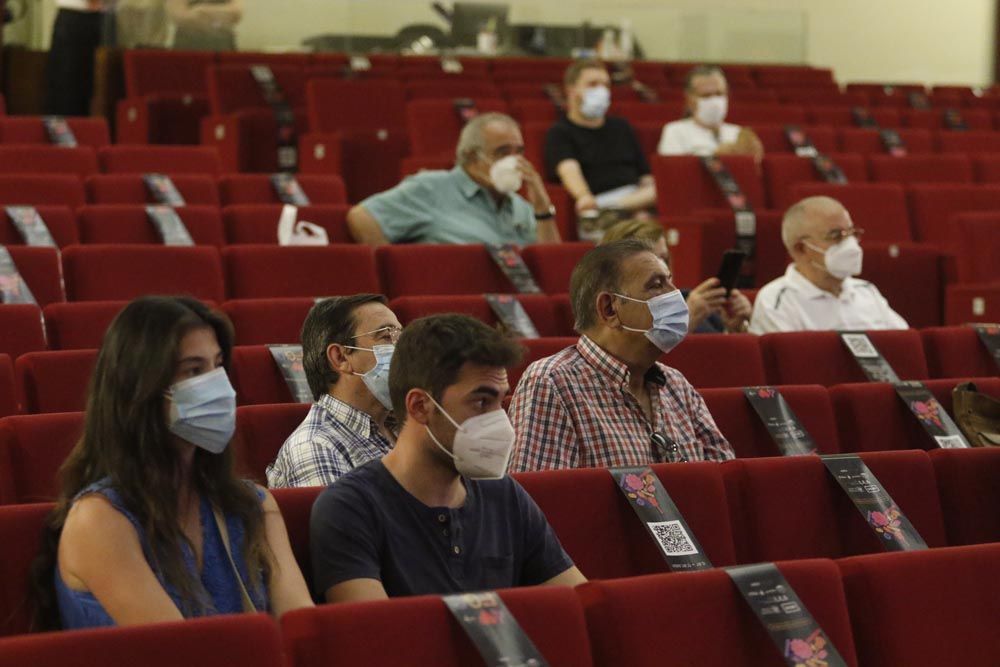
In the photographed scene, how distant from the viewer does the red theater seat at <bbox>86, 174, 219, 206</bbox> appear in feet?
13.7

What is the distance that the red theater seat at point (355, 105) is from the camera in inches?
234

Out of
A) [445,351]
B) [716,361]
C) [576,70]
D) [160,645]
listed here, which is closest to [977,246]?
[716,361]

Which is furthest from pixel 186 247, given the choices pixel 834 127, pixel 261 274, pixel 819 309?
pixel 834 127

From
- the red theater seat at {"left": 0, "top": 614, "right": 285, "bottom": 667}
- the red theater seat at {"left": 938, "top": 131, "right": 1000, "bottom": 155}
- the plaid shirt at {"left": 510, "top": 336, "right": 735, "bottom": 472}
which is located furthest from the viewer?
the red theater seat at {"left": 938, "top": 131, "right": 1000, "bottom": 155}

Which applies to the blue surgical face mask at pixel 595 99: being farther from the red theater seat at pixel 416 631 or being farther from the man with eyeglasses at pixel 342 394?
the red theater seat at pixel 416 631

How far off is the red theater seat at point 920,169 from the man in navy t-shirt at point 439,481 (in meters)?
3.92

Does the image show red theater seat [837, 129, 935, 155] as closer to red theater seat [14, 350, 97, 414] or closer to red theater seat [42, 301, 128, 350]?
red theater seat [42, 301, 128, 350]

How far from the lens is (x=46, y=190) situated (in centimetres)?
404

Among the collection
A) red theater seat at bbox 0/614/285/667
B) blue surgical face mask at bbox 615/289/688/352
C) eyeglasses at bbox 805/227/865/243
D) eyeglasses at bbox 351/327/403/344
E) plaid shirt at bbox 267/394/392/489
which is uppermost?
eyeglasses at bbox 351/327/403/344

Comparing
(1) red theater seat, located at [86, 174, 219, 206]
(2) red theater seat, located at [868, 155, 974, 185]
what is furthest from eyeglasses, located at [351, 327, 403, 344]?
(2) red theater seat, located at [868, 155, 974, 185]

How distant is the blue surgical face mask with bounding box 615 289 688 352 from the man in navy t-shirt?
666 millimetres

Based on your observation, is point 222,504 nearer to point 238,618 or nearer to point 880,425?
point 238,618

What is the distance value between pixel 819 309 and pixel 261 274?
127 cm

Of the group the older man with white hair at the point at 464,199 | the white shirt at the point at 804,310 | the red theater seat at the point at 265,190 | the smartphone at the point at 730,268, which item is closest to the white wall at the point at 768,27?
the red theater seat at the point at 265,190
